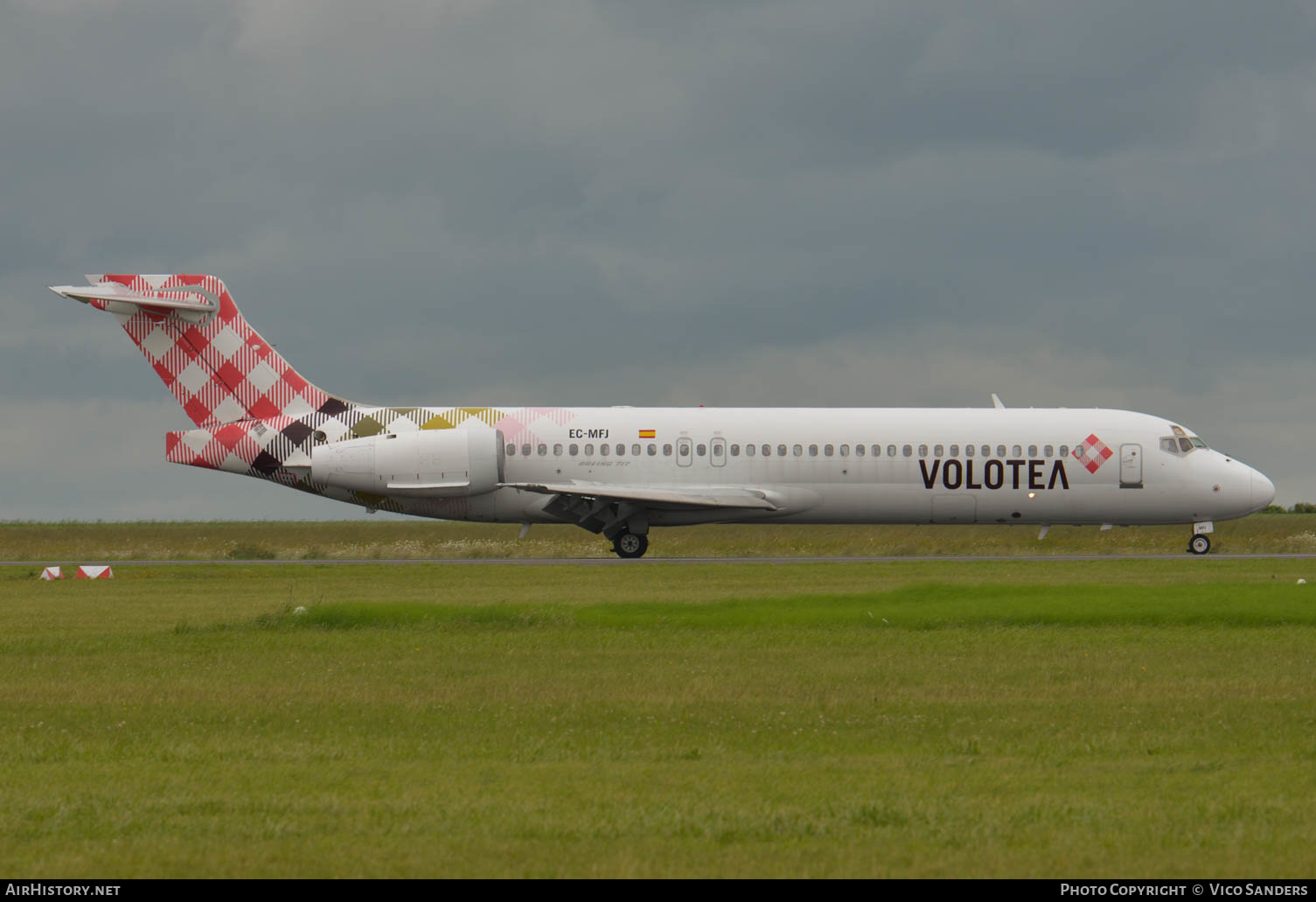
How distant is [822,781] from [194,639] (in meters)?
12.8

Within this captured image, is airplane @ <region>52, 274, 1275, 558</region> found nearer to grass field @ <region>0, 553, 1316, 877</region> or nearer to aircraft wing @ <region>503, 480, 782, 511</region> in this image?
aircraft wing @ <region>503, 480, 782, 511</region>

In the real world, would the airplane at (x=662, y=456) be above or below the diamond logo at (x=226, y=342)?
below

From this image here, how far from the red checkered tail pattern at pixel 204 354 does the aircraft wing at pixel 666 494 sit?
25.9ft

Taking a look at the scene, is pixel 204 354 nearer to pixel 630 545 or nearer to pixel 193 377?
pixel 193 377

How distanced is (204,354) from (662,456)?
1447cm

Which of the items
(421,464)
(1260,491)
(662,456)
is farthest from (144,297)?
(1260,491)

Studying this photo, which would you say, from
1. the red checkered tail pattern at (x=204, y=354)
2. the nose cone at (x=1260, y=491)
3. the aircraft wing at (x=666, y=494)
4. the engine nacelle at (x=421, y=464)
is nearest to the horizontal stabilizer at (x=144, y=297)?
the red checkered tail pattern at (x=204, y=354)

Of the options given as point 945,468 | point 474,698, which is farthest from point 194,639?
point 945,468

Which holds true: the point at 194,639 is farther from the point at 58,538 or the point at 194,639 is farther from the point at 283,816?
the point at 58,538

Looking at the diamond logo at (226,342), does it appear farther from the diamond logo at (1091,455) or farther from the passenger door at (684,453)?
the diamond logo at (1091,455)

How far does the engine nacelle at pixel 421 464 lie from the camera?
43.3 meters

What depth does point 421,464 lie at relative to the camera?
43312 millimetres

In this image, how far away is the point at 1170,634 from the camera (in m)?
20.6

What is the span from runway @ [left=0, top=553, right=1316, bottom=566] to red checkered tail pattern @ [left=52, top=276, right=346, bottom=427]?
4741 millimetres
